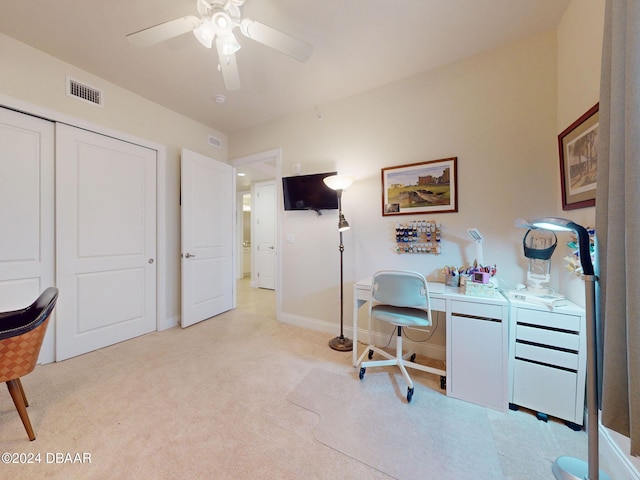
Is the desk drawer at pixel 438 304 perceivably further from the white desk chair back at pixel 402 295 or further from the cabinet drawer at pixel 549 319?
the cabinet drawer at pixel 549 319

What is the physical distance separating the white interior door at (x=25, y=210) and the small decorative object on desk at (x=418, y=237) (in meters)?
3.14

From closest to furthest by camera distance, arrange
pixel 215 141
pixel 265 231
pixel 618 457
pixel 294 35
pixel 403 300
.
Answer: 1. pixel 618 457
2. pixel 403 300
3. pixel 294 35
4. pixel 215 141
5. pixel 265 231

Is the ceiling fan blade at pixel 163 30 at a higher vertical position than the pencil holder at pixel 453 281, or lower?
higher

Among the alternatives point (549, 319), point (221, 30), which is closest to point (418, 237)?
point (549, 319)

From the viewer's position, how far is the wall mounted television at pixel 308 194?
268 cm

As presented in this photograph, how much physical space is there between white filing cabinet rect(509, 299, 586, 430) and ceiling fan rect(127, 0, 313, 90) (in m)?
2.21

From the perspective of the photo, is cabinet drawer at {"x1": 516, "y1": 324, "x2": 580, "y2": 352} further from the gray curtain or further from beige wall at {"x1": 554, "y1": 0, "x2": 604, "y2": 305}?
the gray curtain

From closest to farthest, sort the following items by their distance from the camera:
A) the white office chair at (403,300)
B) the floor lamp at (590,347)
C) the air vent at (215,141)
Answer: the floor lamp at (590,347)
the white office chair at (403,300)
the air vent at (215,141)

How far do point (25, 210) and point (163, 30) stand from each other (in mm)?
1852

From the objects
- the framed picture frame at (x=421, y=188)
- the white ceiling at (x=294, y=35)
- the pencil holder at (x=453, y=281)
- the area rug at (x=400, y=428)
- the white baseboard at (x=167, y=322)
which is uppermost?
the white ceiling at (x=294, y=35)

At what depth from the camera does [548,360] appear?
146cm

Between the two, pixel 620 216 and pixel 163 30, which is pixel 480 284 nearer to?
pixel 620 216

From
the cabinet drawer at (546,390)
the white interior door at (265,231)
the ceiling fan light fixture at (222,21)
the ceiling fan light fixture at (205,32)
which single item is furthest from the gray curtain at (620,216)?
the white interior door at (265,231)

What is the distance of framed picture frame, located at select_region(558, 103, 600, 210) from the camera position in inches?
53.6
